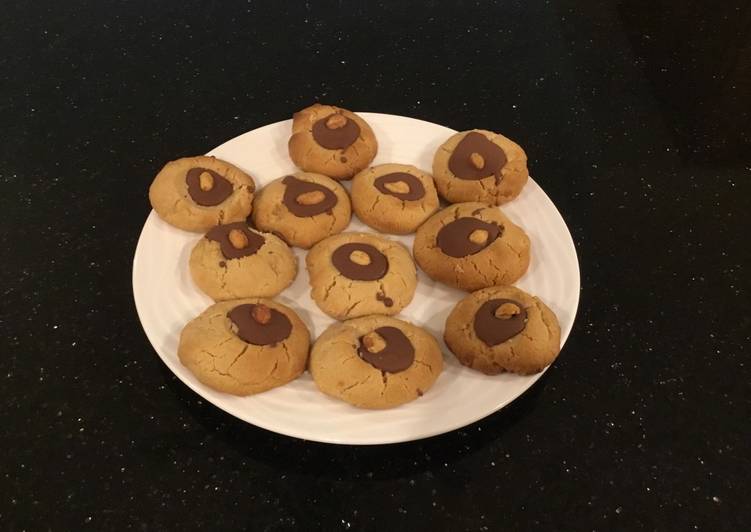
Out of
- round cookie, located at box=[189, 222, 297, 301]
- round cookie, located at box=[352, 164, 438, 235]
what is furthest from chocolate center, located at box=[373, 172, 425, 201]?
round cookie, located at box=[189, 222, 297, 301]

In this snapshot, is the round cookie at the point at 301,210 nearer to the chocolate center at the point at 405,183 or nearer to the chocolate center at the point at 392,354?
the chocolate center at the point at 405,183

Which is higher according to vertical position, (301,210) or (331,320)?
(301,210)

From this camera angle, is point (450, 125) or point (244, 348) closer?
point (244, 348)

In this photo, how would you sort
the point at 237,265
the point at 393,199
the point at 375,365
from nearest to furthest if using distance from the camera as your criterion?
1. the point at 375,365
2. the point at 237,265
3. the point at 393,199

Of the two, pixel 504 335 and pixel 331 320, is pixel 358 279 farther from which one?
pixel 504 335

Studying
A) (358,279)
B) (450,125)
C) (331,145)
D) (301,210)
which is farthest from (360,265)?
(450,125)

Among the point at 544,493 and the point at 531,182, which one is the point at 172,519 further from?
the point at 531,182

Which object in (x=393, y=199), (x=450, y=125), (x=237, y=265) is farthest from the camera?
(x=450, y=125)
